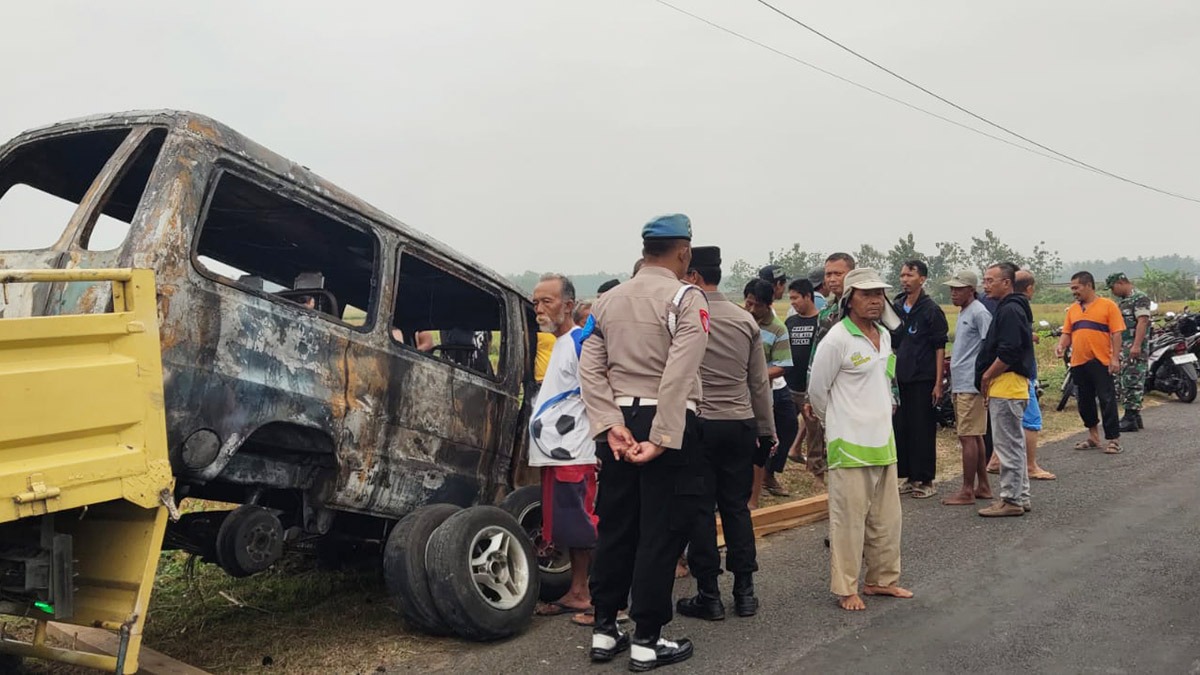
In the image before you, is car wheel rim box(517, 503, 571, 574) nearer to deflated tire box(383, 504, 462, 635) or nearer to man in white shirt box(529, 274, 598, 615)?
man in white shirt box(529, 274, 598, 615)

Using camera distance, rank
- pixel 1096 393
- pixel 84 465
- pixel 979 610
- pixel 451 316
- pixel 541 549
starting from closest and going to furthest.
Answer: pixel 84 465 → pixel 979 610 → pixel 541 549 → pixel 451 316 → pixel 1096 393

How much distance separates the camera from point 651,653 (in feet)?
13.0

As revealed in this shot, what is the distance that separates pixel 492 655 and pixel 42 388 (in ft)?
7.60

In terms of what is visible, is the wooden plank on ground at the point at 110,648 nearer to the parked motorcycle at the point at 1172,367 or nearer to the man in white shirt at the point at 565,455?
the man in white shirt at the point at 565,455

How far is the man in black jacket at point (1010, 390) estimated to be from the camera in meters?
6.64

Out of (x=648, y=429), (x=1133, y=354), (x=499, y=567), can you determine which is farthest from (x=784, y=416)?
(x=1133, y=354)

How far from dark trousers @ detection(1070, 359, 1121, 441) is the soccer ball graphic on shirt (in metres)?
7.00

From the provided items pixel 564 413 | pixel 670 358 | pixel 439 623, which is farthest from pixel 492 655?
pixel 670 358

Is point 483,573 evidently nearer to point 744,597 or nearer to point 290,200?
point 744,597

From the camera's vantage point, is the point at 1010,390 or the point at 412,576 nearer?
the point at 412,576

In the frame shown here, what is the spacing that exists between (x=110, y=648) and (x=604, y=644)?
2.33 metres

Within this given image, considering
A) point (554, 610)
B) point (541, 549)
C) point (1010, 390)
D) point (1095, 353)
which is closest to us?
point (554, 610)

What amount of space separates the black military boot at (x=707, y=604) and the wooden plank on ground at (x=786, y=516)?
4.91 feet

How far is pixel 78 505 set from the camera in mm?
2930
